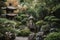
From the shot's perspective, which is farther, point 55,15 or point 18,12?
point 18,12

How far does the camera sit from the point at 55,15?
469 inches

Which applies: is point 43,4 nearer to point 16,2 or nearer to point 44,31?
point 44,31

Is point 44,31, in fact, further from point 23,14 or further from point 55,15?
point 23,14

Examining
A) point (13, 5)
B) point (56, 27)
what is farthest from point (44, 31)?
point (13, 5)

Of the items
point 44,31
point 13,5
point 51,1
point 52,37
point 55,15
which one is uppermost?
point 13,5

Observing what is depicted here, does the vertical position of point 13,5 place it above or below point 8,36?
above

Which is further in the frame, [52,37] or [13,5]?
[13,5]

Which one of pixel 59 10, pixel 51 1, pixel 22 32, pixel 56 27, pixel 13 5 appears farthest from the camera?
pixel 13 5

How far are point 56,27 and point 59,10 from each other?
1560mm

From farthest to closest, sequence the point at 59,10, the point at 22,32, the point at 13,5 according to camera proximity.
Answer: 1. the point at 13,5
2. the point at 22,32
3. the point at 59,10

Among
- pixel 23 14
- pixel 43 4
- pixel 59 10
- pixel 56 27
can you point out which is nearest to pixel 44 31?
pixel 56 27

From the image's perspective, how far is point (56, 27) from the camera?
1030 cm

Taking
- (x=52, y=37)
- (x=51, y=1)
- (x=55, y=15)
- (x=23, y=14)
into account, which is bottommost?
(x=52, y=37)

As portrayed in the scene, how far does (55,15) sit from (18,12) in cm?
960
